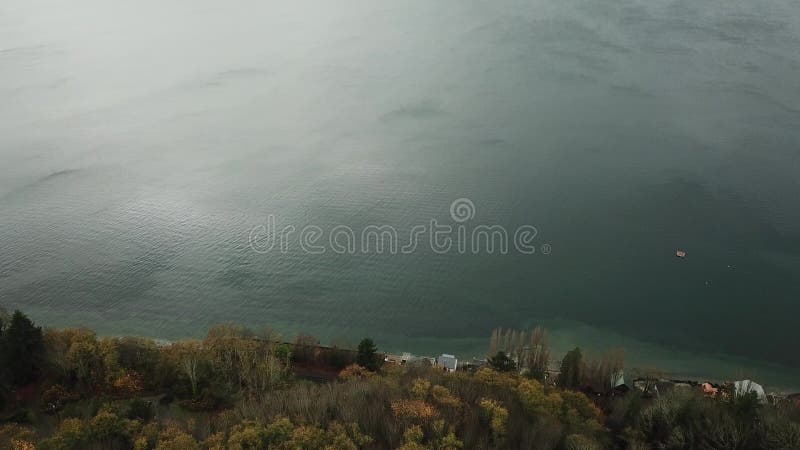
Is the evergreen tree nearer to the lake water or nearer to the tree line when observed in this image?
the tree line

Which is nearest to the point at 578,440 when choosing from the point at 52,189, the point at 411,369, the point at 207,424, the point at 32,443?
the point at 411,369
